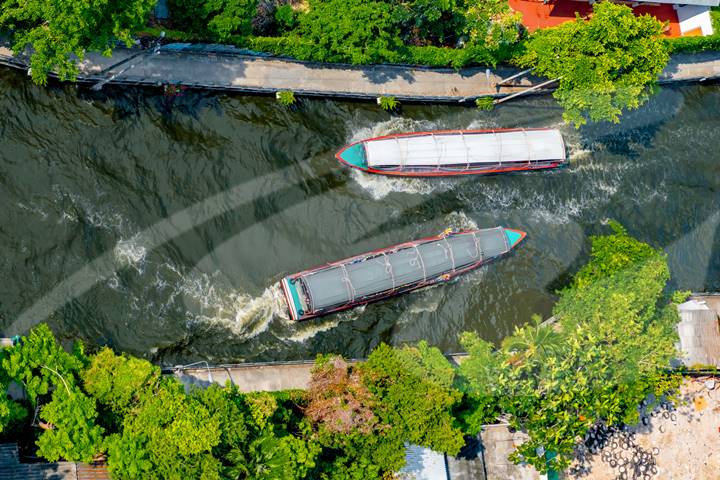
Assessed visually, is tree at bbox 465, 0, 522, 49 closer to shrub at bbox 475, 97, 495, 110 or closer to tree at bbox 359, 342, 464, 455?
shrub at bbox 475, 97, 495, 110

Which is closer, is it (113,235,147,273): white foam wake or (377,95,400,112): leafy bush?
(113,235,147,273): white foam wake

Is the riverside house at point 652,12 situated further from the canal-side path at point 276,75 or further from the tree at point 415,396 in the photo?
the tree at point 415,396

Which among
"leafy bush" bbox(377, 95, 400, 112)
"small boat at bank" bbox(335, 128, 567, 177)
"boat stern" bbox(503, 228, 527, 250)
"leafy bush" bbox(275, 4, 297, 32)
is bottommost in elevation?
"boat stern" bbox(503, 228, 527, 250)

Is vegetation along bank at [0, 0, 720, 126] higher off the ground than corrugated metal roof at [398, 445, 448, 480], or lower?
higher

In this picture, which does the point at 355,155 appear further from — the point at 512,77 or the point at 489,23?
the point at 512,77

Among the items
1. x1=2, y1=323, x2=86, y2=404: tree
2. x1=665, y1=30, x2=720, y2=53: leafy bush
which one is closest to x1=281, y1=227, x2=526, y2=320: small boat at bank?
x1=2, y1=323, x2=86, y2=404: tree
